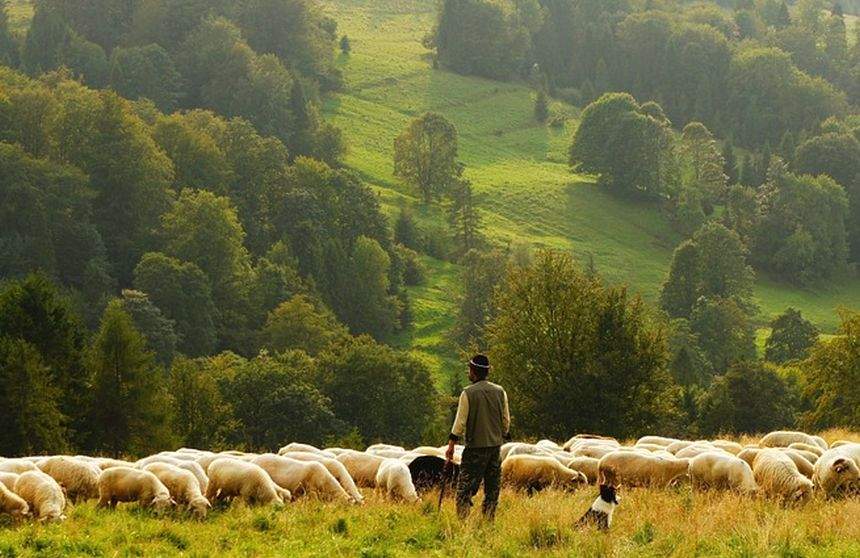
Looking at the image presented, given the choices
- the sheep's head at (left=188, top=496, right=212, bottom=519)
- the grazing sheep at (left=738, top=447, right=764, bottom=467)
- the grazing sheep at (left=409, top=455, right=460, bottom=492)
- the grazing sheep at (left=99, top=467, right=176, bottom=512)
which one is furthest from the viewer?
the grazing sheep at (left=738, top=447, right=764, bottom=467)

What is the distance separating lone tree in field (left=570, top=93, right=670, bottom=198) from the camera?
176 metres

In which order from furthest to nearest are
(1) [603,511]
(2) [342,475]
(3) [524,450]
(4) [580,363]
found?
(4) [580,363] → (3) [524,450] → (2) [342,475] → (1) [603,511]

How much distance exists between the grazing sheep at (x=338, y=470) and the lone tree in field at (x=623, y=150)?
15255cm

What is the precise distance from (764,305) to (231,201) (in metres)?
60.3

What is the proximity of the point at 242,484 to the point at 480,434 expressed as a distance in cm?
484

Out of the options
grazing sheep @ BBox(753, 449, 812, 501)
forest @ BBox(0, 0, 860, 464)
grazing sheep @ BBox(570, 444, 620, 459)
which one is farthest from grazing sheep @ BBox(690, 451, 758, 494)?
forest @ BBox(0, 0, 860, 464)

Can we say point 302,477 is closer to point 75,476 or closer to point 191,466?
point 191,466

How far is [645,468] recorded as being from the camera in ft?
82.1

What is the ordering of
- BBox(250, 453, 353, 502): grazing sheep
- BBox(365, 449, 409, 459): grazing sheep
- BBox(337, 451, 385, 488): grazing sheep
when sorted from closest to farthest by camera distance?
BBox(250, 453, 353, 502): grazing sheep
BBox(337, 451, 385, 488): grazing sheep
BBox(365, 449, 409, 459): grazing sheep

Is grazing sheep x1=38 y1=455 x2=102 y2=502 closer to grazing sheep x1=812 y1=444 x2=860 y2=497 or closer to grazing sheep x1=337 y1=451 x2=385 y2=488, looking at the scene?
grazing sheep x1=337 y1=451 x2=385 y2=488

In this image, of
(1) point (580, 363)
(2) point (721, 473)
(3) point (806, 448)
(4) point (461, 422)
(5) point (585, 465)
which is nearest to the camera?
(4) point (461, 422)

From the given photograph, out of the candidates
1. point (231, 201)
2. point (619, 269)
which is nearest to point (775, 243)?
point (619, 269)

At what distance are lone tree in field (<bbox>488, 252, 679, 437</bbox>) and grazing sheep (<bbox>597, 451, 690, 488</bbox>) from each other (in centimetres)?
3185

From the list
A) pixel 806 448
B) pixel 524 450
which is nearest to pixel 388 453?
pixel 524 450
